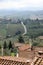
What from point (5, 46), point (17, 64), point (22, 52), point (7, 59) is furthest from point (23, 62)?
point (5, 46)

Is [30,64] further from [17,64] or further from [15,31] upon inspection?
[15,31]

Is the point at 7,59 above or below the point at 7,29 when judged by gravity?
above

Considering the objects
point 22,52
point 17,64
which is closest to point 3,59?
point 17,64

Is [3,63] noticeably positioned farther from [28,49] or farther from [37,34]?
[37,34]

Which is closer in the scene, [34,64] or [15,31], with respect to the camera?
[34,64]

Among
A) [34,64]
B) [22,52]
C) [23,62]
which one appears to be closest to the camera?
[34,64]

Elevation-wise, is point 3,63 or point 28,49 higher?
point 3,63

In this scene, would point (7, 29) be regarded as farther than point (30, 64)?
Yes

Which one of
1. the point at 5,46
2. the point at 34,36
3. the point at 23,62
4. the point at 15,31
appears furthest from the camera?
the point at 15,31

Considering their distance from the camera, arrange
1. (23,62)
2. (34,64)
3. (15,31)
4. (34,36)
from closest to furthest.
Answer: (34,64) < (23,62) < (34,36) < (15,31)
